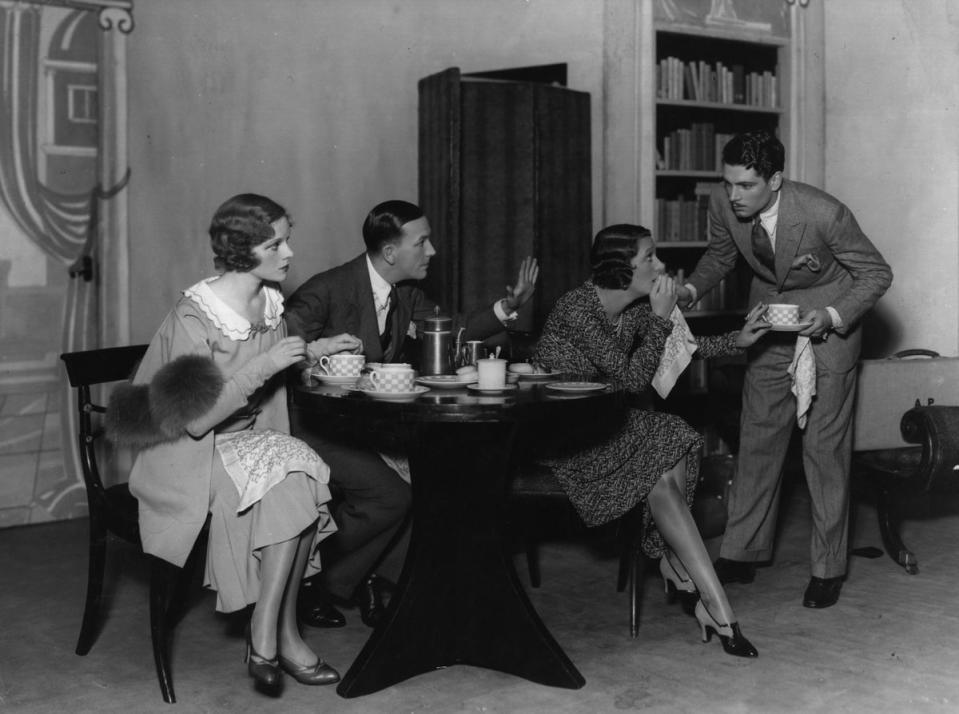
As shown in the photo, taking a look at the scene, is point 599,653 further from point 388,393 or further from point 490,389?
point 388,393

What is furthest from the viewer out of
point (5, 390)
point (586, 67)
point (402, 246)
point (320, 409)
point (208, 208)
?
point (586, 67)

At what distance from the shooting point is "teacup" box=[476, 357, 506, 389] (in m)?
2.75

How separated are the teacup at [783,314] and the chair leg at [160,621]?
6.13 feet

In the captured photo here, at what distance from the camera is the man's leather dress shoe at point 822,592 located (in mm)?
3422

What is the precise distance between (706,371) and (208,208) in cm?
257

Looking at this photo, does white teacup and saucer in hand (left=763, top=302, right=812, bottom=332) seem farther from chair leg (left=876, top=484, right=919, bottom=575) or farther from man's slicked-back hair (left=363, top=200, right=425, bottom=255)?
man's slicked-back hair (left=363, top=200, right=425, bottom=255)

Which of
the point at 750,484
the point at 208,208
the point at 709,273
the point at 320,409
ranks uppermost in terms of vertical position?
the point at 208,208

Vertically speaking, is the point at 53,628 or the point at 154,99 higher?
the point at 154,99

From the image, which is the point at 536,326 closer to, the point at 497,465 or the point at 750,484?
the point at 750,484

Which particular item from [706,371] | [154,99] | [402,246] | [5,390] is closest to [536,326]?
[706,371]

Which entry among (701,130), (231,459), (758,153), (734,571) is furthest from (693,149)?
(231,459)

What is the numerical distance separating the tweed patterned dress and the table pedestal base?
412 millimetres

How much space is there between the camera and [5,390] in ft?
14.9

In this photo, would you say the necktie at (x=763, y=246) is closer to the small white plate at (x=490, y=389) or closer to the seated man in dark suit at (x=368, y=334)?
the seated man in dark suit at (x=368, y=334)
